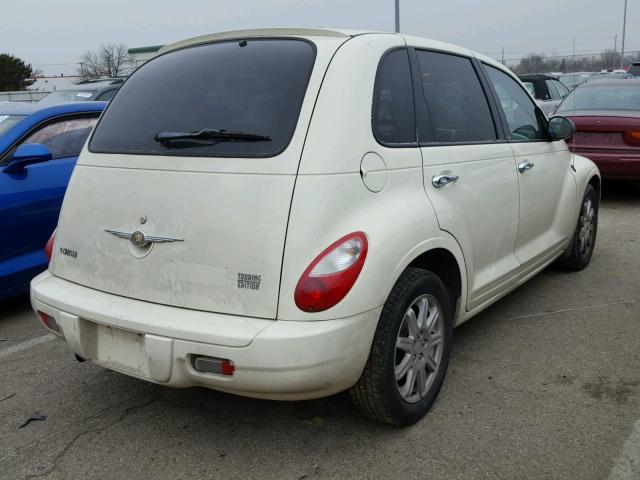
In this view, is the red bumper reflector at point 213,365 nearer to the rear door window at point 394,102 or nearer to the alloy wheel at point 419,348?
the alloy wheel at point 419,348

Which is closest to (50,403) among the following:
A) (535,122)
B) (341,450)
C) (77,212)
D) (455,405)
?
(77,212)

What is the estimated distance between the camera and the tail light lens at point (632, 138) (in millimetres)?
7393

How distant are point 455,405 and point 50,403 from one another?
202cm

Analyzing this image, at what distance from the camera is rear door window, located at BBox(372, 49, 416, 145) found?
9.11ft

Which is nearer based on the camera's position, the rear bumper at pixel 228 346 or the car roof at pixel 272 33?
the rear bumper at pixel 228 346

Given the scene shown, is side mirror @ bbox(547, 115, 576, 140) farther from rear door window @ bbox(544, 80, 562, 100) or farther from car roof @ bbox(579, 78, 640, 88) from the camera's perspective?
rear door window @ bbox(544, 80, 562, 100)

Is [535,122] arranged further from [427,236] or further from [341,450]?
[341,450]

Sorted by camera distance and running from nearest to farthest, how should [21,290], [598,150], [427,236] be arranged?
[427,236] < [21,290] < [598,150]

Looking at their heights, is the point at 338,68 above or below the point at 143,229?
above

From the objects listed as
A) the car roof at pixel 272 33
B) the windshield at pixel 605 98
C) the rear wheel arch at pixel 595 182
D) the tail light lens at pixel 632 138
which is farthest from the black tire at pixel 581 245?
the windshield at pixel 605 98

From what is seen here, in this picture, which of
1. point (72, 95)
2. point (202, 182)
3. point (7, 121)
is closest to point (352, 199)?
point (202, 182)

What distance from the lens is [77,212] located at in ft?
9.53

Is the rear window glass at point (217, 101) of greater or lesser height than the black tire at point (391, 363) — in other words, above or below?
above

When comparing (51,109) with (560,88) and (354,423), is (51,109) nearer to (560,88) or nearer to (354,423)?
(354,423)
